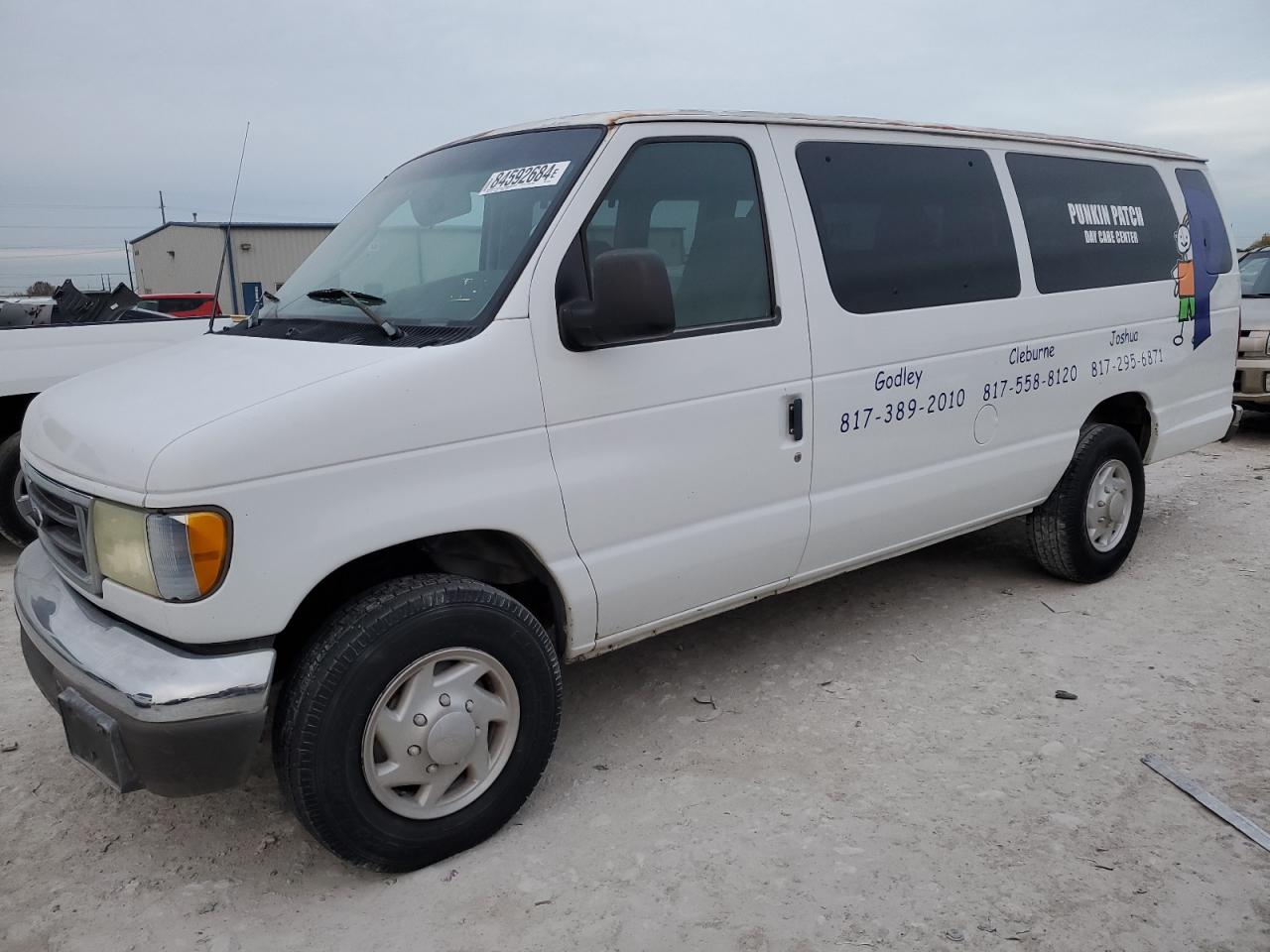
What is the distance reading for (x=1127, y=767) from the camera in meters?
3.34

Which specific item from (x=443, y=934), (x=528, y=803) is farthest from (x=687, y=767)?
(x=443, y=934)

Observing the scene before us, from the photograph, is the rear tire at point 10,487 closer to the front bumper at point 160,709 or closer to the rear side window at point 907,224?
the front bumper at point 160,709

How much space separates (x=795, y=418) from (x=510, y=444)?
1.12 metres

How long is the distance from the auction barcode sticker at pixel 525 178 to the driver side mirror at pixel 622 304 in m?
0.46

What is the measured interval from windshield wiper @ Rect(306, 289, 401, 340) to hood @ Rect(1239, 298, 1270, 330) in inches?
315

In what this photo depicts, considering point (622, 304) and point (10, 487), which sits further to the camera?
point (10, 487)

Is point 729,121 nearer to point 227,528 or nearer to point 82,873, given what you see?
point 227,528

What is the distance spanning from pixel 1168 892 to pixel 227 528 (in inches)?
104

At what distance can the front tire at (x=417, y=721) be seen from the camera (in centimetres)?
264

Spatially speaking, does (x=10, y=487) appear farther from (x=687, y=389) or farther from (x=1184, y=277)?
(x=1184, y=277)

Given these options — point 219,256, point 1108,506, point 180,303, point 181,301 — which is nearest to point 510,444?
point 1108,506

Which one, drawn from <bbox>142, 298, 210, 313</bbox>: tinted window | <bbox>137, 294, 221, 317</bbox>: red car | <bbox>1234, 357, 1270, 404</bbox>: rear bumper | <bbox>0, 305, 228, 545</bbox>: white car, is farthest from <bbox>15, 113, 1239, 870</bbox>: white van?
<bbox>142, 298, 210, 313</bbox>: tinted window

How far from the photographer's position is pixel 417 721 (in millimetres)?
2801

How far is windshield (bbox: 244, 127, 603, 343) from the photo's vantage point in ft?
9.89
